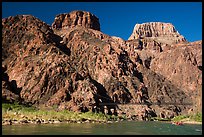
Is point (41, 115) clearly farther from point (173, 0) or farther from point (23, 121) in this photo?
point (173, 0)

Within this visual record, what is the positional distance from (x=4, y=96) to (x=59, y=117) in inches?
1744

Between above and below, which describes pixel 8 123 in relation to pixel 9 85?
below

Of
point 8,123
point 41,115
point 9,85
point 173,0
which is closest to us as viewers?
point 173,0

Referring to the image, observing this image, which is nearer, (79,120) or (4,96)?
(79,120)

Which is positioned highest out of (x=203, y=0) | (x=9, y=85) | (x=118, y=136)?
(x=9, y=85)

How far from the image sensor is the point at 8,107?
149375mm

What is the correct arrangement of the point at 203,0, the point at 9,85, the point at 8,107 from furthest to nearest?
the point at 9,85 < the point at 8,107 < the point at 203,0

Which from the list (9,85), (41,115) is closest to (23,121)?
(41,115)

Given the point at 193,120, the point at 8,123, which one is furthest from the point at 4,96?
the point at 193,120

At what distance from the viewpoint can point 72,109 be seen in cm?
19850

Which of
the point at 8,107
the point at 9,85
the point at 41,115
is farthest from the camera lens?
the point at 9,85

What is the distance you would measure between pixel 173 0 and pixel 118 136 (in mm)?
46759

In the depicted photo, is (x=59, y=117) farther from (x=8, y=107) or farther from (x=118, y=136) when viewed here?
(x=118, y=136)

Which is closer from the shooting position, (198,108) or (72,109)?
A: (198,108)
